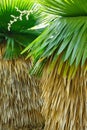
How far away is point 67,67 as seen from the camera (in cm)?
308

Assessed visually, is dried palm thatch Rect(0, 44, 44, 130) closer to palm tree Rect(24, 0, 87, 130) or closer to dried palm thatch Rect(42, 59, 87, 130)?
dried palm thatch Rect(42, 59, 87, 130)

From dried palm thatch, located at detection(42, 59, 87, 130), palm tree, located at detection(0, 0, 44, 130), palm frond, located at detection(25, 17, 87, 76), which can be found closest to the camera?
palm frond, located at detection(25, 17, 87, 76)

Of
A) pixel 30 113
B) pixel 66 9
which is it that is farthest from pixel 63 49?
pixel 30 113

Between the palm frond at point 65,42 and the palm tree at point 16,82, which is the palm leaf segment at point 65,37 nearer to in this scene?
the palm frond at point 65,42

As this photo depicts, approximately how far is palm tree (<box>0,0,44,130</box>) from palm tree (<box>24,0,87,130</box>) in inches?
82.3

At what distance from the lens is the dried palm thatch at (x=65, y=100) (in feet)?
9.84

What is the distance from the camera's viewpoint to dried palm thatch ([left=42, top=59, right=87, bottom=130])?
9.84ft

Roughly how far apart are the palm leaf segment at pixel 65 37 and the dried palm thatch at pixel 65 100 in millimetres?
91

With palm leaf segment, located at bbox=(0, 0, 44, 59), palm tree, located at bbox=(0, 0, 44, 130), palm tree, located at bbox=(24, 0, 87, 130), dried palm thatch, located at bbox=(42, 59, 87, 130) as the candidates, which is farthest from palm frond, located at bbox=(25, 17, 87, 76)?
palm tree, located at bbox=(0, 0, 44, 130)

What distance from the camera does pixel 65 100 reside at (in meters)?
3.20

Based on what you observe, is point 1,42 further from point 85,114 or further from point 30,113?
point 85,114

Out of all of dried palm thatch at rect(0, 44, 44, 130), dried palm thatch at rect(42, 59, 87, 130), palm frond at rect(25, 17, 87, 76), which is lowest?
dried palm thatch at rect(0, 44, 44, 130)

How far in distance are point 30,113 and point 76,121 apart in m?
2.68

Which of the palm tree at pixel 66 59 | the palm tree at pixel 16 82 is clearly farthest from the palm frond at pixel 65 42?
the palm tree at pixel 16 82
